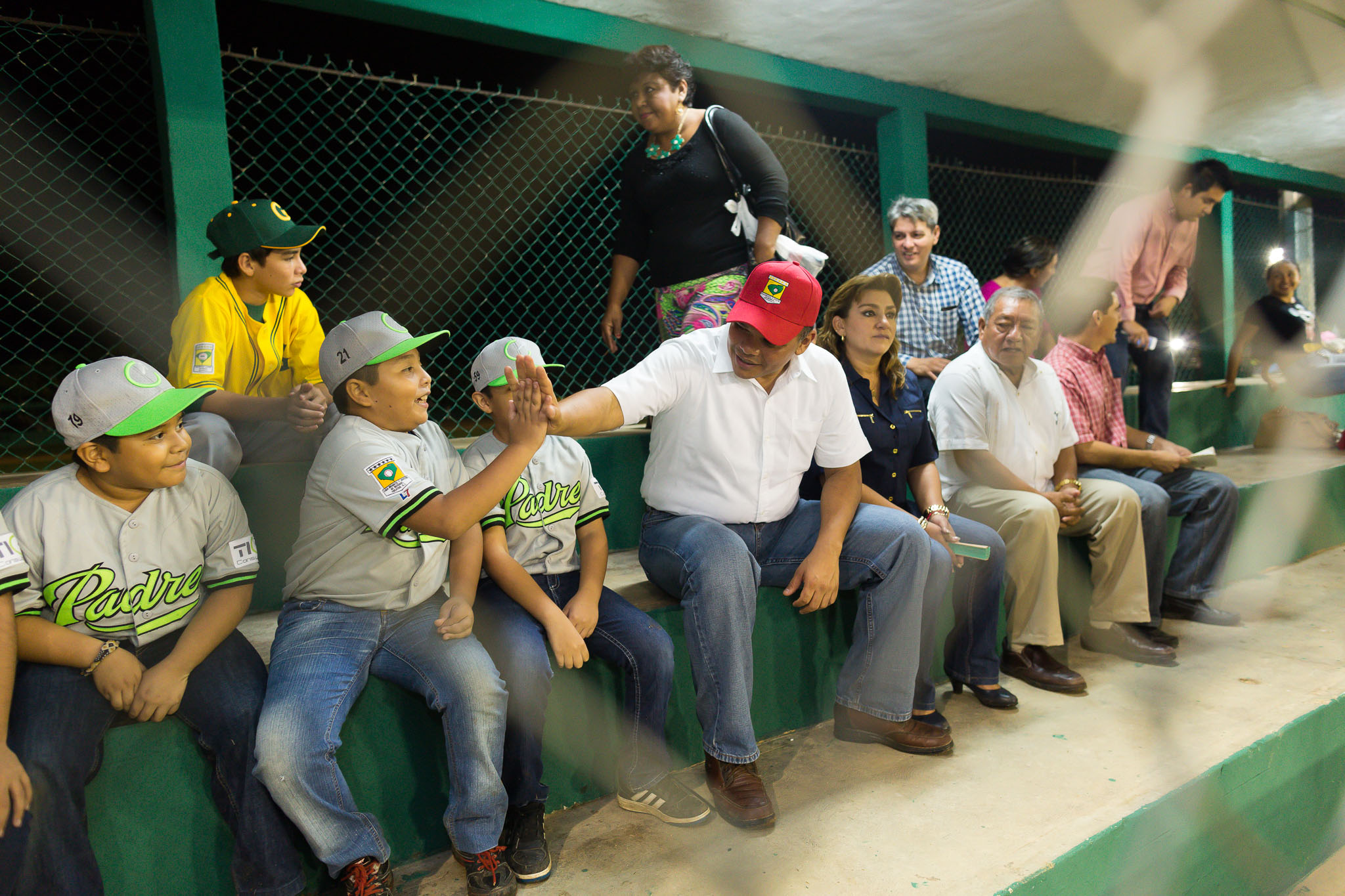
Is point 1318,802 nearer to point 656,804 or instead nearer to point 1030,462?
point 1030,462

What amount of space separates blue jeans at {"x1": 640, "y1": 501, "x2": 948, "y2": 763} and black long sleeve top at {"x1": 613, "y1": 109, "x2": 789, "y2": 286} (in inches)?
39.7

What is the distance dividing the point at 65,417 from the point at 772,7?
3.52 m

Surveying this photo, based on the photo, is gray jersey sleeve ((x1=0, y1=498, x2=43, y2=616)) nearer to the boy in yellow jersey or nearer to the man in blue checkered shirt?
the boy in yellow jersey

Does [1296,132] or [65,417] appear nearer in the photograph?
[65,417]

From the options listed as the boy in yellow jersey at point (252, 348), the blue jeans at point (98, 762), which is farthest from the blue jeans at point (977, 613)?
the boy in yellow jersey at point (252, 348)

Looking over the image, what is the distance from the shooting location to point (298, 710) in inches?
61.9

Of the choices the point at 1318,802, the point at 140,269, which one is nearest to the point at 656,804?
the point at 1318,802

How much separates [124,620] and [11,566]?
8.8 inches

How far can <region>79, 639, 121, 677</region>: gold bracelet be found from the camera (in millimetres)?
1527

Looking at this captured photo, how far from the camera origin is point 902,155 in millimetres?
5055

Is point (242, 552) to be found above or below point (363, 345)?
below

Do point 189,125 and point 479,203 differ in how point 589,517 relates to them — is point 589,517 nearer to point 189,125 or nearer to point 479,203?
point 189,125

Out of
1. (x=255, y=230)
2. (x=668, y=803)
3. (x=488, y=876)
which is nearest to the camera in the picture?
(x=488, y=876)

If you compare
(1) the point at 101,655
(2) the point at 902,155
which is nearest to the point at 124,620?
(1) the point at 101,655
